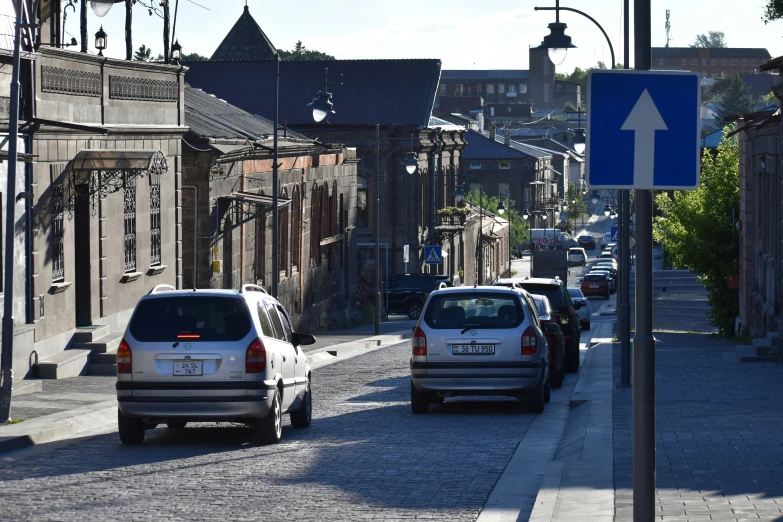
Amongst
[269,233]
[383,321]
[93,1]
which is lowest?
[383,321]

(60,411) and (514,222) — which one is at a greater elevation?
(514,222)

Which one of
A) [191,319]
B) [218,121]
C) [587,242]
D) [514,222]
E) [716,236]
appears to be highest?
[218,121]

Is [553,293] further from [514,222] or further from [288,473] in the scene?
[514,222]

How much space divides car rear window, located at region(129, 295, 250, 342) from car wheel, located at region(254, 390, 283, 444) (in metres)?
0.87

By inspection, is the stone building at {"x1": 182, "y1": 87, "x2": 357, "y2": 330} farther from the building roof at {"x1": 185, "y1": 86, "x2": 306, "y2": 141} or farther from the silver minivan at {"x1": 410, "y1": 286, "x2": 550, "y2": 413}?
the silver minivan at {"x1": 410, "y1": 286, "x2": 550, "y2": 413}

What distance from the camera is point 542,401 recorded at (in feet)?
56.3

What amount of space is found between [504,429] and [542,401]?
1908 mm

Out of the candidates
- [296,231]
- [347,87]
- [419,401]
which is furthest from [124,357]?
[347,87]

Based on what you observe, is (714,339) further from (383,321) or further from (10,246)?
(10,246)

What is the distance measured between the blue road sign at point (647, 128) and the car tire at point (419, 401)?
401 inches

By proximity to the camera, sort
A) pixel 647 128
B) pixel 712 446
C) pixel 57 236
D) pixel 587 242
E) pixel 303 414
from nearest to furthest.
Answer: pixel 647 128 < pixel 712 446 < pixel 303 414 < pixel 57 236 < pixel 587 242

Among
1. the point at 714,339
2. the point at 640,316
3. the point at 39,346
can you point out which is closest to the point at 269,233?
the point at 714,339

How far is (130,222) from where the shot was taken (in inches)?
1043

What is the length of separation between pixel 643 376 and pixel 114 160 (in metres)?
17.1
